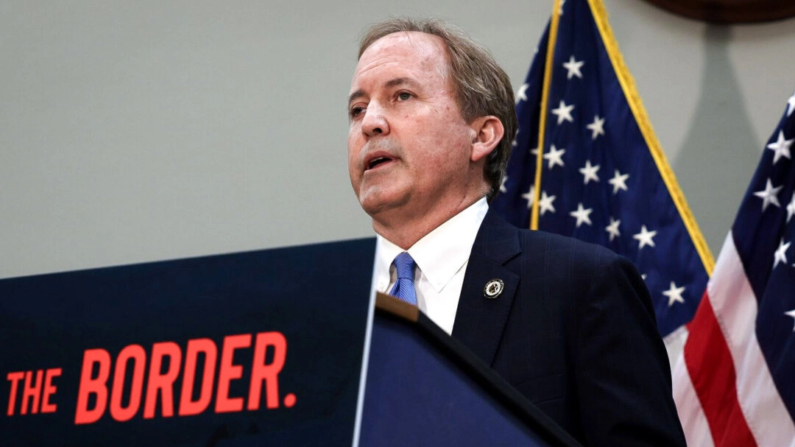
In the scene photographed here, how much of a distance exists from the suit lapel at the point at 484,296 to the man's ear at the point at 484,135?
313 mm

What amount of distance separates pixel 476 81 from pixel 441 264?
527 mm

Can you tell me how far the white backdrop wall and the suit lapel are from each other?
5.71 ft

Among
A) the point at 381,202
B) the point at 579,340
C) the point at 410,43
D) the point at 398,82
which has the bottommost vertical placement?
the point at 579,340

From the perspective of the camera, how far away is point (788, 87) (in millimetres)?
3598

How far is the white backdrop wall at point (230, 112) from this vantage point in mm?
3656

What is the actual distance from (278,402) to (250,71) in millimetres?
3124

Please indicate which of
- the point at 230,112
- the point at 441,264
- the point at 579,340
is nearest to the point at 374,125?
the point at 441,264

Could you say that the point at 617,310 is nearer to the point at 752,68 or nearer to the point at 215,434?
the point at 215,434

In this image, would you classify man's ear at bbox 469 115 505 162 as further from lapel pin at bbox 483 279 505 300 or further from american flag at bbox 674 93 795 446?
american flag at bbox 674 93 795 446

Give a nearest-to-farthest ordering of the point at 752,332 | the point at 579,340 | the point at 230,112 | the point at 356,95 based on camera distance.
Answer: the point at 579,340, the point at 356,95, the point at 752,332, the point at 230,112

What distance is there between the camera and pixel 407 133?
224 cm

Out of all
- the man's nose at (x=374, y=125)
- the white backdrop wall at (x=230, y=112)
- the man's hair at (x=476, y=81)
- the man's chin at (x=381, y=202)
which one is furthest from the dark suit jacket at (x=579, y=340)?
the white backdrop wall at (x=230, y=112)

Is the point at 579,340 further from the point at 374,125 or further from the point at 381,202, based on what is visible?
the point at 374,125

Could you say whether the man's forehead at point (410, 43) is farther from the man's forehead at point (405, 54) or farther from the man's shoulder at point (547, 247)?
the man's shoulder at point (547, 247)
